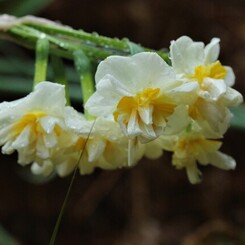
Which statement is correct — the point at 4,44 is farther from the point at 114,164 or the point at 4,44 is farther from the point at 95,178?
the point at 114,164

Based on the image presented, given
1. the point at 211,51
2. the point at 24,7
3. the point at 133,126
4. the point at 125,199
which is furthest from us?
the point at 125,199

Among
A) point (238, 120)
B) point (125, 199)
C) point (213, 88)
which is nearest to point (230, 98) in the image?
point (213, 88)

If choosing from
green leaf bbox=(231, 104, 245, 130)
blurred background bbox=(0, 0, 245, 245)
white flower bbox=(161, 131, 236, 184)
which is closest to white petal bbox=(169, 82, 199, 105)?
white flower bbox=(161, 131, 236, 184)

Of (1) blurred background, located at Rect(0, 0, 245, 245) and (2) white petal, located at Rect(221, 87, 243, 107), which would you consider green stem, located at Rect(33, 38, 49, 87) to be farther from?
(1) blurred background, located at Rect(0, 0, 245, 245)

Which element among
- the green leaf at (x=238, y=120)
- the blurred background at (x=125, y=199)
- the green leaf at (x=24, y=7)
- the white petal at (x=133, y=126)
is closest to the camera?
the white petal at (x=133, y=126)

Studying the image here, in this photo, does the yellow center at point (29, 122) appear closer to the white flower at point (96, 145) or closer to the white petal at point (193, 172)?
the white flower at point (96, 145)

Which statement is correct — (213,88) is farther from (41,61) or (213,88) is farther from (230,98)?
(41,61)

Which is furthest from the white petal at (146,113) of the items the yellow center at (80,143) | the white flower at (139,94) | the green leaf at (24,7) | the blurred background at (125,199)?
the blurred background at (125,199)

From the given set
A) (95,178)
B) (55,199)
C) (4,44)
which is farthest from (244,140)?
(4,44)
